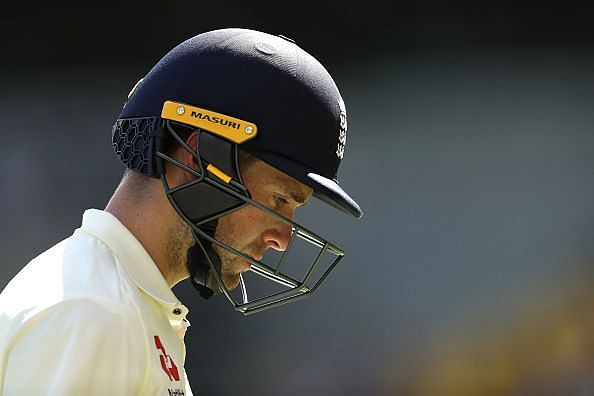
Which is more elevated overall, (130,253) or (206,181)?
Result: (206,181)

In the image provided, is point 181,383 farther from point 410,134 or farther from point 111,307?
point 410,134

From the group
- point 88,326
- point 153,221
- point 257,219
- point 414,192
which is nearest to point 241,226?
point 257,219

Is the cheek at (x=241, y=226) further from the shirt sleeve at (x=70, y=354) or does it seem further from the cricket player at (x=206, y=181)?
the shirt sleeve at (x=70, y=354)

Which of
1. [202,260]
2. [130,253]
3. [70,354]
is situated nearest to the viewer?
[70,354]

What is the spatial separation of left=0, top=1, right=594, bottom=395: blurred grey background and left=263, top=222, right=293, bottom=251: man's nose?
193cm

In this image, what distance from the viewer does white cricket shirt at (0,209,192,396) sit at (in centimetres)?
124

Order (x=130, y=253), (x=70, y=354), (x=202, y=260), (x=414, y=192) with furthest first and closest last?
1. (x=414, y=192)
2. (x=202, y=260)
3. (x=130, y=253)
4. (x=70, y=354)

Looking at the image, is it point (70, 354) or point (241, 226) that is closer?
point (70, 354)

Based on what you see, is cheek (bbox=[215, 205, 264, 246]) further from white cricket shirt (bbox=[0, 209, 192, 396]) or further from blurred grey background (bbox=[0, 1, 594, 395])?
blurred grey background (bbox=[0, 1, 594, 395])

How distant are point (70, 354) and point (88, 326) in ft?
0.14

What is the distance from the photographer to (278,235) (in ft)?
5.52

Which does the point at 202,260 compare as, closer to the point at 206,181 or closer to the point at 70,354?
the point at 206,181

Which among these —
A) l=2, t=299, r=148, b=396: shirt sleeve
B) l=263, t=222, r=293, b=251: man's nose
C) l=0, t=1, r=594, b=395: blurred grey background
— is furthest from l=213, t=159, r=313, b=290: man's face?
l=0, t=1, r=594, b=395: blurred grey background

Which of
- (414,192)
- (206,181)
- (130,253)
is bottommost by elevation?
(130,253)
